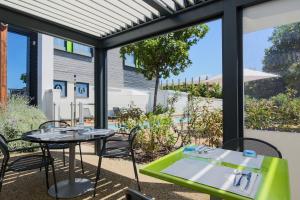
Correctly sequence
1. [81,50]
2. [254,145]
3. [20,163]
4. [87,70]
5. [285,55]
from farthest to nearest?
[87,70] → [81,50] → [20,163] → [285,55] → [254,145]

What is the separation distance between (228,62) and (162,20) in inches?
57.7

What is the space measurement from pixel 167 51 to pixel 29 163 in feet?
20.0

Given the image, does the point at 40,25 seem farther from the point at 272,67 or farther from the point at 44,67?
the point at 44,67

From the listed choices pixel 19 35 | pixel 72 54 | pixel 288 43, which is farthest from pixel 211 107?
pixel 72 54

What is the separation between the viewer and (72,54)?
1285cm

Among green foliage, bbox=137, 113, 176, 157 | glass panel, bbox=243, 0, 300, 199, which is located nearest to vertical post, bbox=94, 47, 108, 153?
green foliage, bbox=137, 113, 176, 157

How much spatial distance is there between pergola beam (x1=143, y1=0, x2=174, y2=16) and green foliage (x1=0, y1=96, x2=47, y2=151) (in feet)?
14.7

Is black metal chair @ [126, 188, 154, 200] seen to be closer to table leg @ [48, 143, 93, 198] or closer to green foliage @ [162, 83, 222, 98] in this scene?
table leg @ [48, 143, 93, 198]

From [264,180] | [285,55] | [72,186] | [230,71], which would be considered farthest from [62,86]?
[264,180]

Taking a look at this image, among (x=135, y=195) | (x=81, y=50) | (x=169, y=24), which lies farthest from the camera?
(x=81, y=50)

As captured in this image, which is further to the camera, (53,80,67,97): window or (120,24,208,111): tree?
(53,80,67,97): window

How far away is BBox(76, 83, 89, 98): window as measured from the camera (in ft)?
43.0

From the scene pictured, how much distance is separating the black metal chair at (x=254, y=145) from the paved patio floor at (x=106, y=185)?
99 cm

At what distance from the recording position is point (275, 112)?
2.88m
